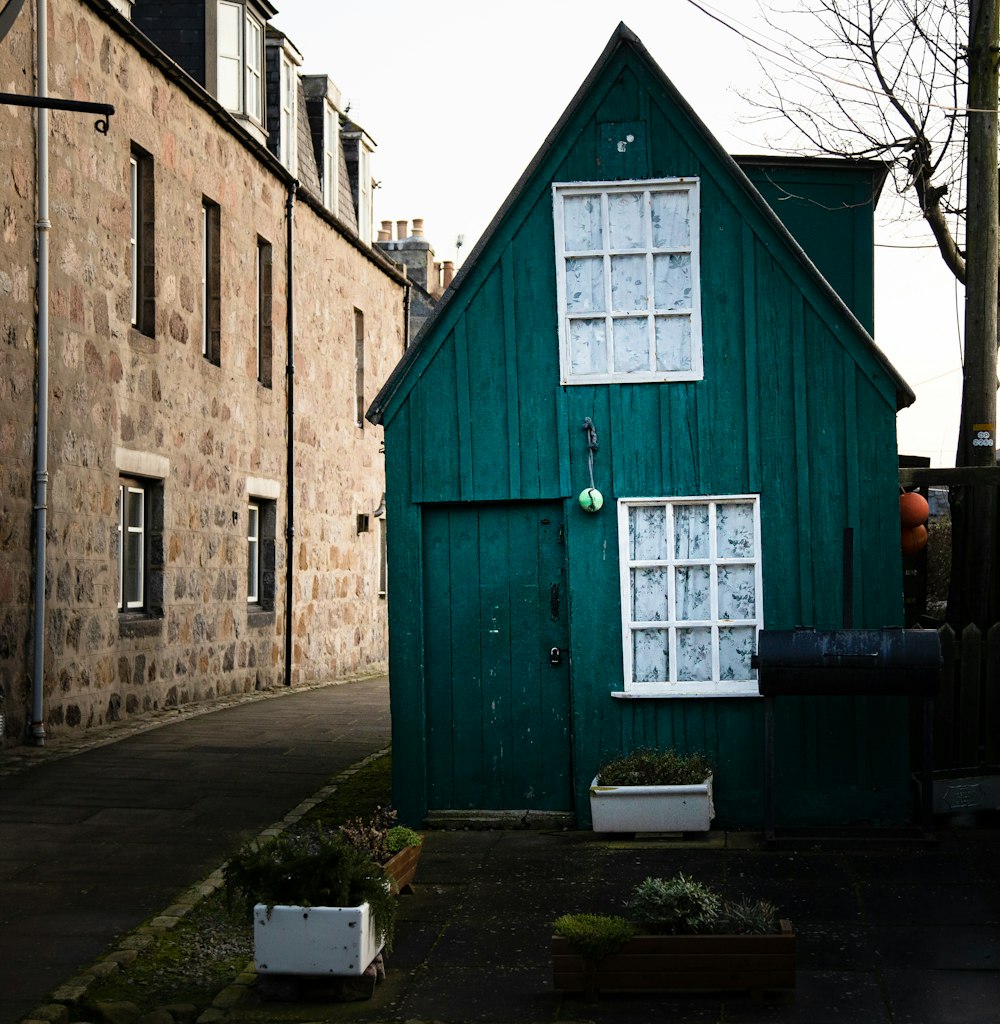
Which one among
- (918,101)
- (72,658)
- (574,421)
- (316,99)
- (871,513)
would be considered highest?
(316,99)

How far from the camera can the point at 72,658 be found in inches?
548

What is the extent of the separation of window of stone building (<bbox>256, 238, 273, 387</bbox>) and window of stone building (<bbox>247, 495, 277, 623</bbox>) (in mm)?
1658

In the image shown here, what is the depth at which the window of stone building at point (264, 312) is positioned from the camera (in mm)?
20172

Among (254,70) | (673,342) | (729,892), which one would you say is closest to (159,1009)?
(729,892)

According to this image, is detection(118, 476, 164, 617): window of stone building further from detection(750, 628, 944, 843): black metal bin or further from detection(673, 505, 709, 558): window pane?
detection(750, 628, 944, 843): black metal bin

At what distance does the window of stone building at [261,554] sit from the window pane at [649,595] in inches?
408

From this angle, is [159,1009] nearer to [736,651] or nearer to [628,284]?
[736,651]

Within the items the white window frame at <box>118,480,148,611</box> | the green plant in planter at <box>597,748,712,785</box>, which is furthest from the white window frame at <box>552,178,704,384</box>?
the white window frame at <box>118,480,148,611</box>

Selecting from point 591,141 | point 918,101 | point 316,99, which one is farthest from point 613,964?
point 316,99

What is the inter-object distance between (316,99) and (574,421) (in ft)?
51.9

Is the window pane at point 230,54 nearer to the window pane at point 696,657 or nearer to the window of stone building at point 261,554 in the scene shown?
the window of stone building at point 261,554

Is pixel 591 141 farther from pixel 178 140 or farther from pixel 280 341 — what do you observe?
pixel 280 341

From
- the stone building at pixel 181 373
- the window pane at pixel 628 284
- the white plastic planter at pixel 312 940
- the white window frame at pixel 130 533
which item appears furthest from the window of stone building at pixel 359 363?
the white plastic planter at pixel 312 940

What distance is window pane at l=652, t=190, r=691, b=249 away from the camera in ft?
34.0
